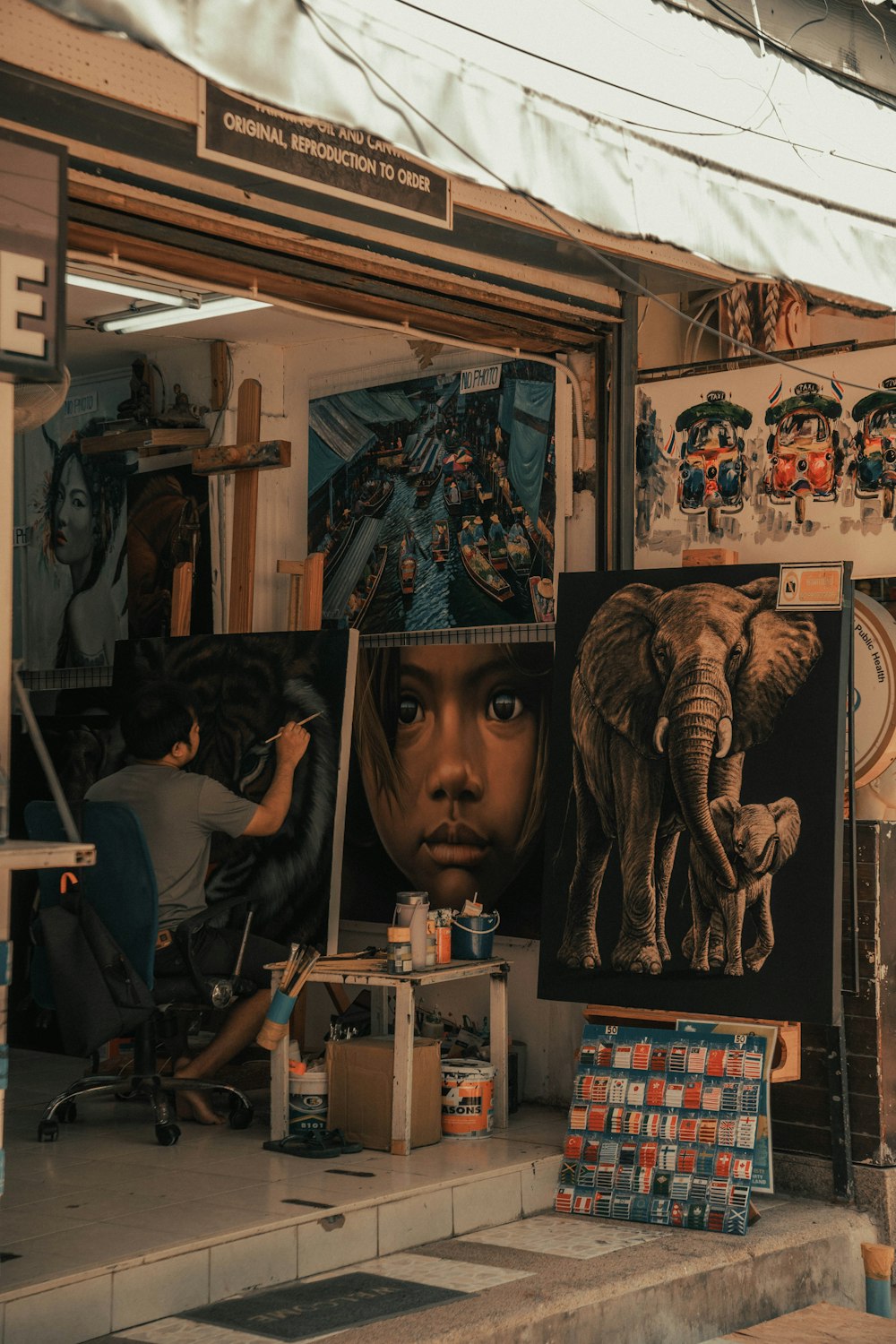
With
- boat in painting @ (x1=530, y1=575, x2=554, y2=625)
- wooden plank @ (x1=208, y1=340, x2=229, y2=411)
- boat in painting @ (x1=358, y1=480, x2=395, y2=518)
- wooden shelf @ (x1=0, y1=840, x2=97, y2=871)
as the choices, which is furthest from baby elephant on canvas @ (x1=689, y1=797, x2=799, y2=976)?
wooden plank @ (x1=208, y1=340, x2=229, y2=411)

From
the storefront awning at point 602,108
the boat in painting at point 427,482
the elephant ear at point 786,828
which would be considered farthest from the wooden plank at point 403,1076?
the storefront awning at point 602,108

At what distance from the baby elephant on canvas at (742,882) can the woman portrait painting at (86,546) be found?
3483 millimetres

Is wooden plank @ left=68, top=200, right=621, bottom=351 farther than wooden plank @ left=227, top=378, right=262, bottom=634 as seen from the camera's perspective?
No

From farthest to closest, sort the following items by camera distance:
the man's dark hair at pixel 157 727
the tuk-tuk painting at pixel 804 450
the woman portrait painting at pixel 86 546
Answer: the woman portrait painting at pixel 86 546, the man's dark hair at pixel 157 727, the tuk-tuk painting at pixel 804 450

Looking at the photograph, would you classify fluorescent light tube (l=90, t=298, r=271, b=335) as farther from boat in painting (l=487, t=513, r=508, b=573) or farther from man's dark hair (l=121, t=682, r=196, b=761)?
man's dark hair (l=121, t=682, r=196, b=761)

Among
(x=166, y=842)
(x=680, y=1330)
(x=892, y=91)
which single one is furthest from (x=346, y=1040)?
(x=892, y=91)

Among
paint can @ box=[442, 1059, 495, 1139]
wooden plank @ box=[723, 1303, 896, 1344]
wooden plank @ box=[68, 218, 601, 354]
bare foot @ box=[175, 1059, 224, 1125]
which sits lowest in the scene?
wooden plank @ box=[723, 1303, 896, 1344]

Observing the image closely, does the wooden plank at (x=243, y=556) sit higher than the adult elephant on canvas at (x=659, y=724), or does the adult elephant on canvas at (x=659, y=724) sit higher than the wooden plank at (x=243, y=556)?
the wooden plank at (x=243, y=556)

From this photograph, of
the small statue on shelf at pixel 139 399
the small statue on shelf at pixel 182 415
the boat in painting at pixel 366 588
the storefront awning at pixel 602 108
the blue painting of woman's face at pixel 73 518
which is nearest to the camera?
the storefront awning at pixel 602 108

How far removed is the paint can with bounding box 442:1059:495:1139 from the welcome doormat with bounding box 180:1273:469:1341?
106cm

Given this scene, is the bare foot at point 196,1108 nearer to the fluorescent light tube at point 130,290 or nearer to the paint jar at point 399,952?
the paint jar at point 399,952

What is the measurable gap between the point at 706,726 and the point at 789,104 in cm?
186

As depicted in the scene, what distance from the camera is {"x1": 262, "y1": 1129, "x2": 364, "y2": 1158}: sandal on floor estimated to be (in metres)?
5.21

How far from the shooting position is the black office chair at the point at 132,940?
5359 mm
